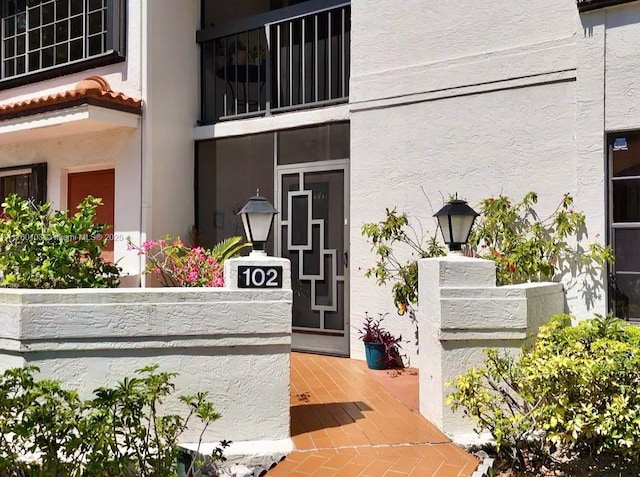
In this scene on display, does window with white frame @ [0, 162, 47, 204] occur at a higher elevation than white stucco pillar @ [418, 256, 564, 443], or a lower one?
higher

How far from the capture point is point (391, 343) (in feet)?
21.1

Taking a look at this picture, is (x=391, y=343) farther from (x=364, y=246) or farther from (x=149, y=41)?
(x=149, y=41)

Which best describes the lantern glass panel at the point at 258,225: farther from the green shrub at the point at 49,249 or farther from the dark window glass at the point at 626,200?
the dark window glass at the point at 626,200

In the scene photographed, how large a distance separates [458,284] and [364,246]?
2.43 m

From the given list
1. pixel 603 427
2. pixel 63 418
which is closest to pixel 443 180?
pixel 603 427

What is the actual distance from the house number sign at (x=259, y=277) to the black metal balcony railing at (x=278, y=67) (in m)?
3.76

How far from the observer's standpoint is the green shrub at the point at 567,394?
3605mm

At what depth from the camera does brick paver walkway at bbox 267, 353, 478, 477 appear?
385 cm

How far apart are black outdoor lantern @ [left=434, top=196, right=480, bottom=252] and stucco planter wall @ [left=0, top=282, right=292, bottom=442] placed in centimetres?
154

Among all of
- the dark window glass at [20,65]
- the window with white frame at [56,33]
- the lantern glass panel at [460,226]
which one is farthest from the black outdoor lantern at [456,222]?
the dark window glass at [20,65]

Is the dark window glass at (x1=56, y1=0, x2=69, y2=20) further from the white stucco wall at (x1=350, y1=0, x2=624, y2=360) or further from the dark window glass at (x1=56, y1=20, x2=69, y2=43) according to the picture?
the white stucco wall at (x1=350, y1=0, x2=624, y2=360)

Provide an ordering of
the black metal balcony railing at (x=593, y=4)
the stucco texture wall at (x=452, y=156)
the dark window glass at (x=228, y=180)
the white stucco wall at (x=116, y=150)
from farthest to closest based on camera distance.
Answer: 1. the white stucco wall at (x=116, y=150)
2. the dark window glass at (x=228, y=180)
3. the stucco texture wall at (x=452, y=156)
4. the black metal balcony railing at (x=593, y=4)

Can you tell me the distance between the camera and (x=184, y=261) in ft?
22.3

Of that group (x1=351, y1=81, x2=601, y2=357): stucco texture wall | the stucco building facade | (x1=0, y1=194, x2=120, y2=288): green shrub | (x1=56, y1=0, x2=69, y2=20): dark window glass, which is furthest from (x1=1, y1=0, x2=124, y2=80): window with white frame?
(x1=351, y1=81, x2=601, y2=357): stucco texture wall
